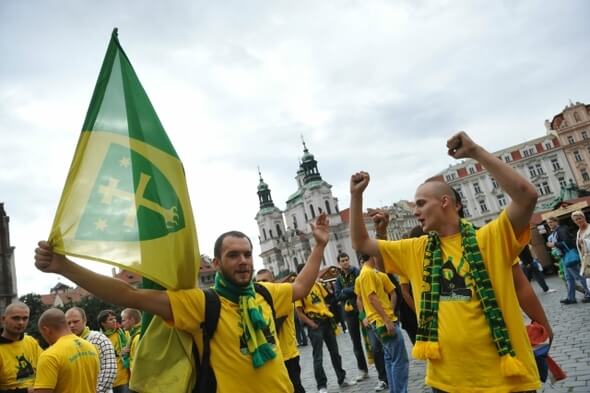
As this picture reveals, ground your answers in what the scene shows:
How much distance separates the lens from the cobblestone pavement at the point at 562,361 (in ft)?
15.2

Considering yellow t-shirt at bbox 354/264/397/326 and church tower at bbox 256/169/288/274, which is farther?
church tower at bbox 256/169/288/274

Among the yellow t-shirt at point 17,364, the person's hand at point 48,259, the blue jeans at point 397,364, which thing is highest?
the person's hand at point 48,259

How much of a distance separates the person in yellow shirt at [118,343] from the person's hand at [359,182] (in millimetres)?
5979

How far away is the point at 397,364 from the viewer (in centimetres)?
516

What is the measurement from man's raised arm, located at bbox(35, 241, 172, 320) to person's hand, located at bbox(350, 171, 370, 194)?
57.2 inches

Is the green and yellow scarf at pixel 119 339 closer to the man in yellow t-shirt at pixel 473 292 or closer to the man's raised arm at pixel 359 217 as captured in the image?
the man's raised arm at pixel 359 217

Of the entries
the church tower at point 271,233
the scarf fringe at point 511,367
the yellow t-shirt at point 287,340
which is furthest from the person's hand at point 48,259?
the church tower at point 271,233

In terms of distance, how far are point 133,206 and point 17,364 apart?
3846mm

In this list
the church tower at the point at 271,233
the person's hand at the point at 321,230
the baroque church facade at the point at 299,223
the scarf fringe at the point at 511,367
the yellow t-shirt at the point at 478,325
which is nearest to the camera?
the scarf fringe at the point at 511,367

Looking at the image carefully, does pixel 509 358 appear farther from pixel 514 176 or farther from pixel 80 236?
pixel 80 236

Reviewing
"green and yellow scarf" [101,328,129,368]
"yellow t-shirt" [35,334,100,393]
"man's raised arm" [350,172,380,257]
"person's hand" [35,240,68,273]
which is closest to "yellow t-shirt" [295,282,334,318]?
"green and yellow scarf" [101,328,129,368]

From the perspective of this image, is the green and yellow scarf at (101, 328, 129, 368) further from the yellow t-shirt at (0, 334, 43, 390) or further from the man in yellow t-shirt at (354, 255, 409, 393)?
the man in yellow t-shirt at (354, 255, 409, 393)

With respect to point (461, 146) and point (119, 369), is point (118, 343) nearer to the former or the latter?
point (119, 369)

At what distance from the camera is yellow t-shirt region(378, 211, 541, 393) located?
226cm
